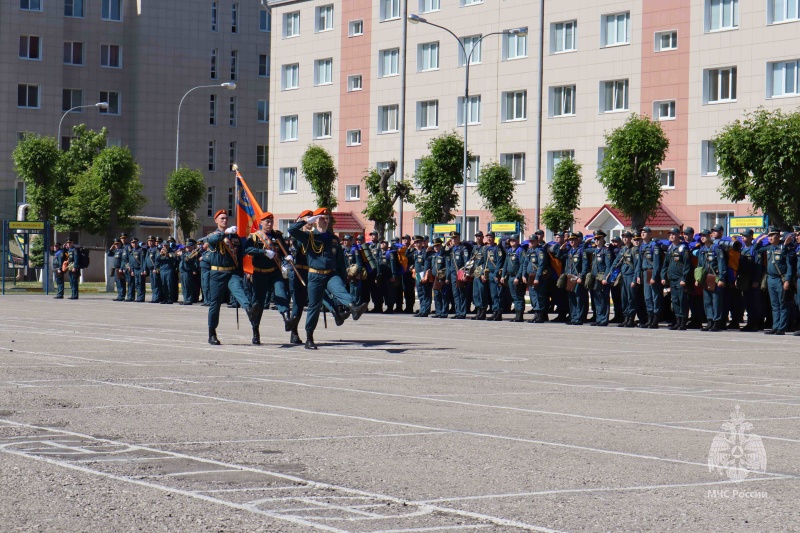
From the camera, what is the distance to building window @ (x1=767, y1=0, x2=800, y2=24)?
51625mm

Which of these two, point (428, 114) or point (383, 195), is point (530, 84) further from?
point (383, 195)

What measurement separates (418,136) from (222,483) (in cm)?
6027

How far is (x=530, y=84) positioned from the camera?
61.5 meters

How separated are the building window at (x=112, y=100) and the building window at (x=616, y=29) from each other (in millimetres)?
42579

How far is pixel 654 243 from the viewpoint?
28.1 metres

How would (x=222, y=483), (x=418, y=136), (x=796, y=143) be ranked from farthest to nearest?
(x=418, y=136) < (x=796, y=143) < (x=222, y=483)

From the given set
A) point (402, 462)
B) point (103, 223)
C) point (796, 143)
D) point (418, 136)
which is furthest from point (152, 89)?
point (402, 462)

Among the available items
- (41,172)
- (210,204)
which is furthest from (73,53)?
(41,172)

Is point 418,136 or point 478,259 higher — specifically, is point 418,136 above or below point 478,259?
above

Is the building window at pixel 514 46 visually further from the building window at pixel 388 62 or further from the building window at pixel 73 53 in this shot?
the building window at pixel 73 53

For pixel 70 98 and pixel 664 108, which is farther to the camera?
pixel 70 98

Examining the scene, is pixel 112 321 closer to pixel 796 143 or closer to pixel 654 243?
pixel 654 243

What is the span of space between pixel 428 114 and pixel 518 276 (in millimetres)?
37472

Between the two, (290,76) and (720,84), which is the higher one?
(290,76)
